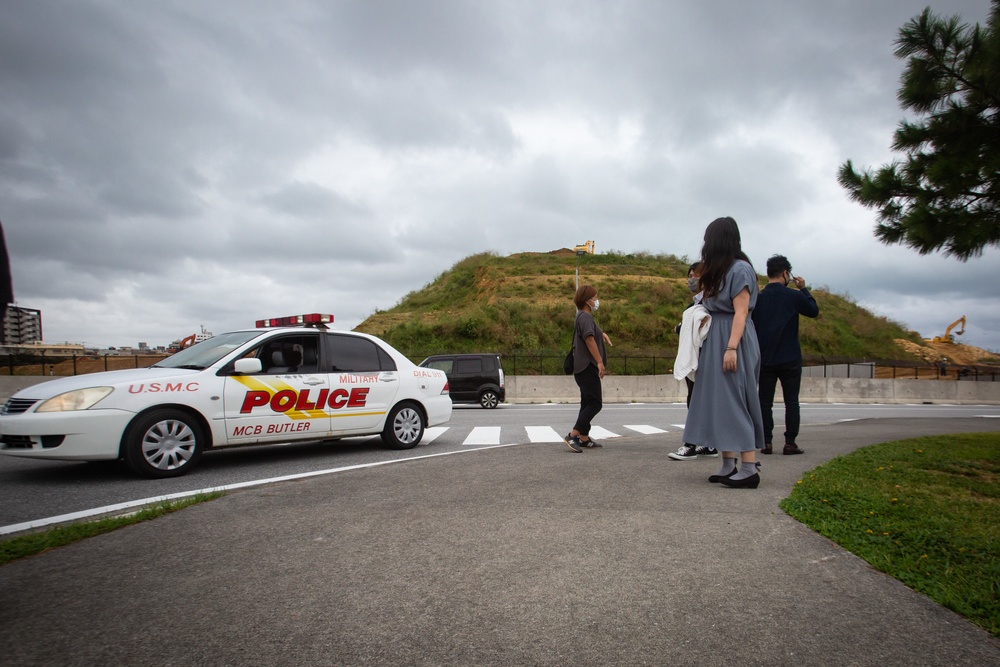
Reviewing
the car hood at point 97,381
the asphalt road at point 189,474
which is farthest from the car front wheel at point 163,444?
the car hood at point 97,381

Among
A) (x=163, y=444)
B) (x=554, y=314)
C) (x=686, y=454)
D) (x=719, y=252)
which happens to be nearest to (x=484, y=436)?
(x=686, y=454)

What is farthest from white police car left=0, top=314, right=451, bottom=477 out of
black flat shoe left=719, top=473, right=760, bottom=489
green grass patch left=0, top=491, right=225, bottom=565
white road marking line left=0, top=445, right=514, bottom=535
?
black flat shoe left=719, top=473, right=760, bottom=489

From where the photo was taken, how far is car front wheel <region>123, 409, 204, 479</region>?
19.8 feet

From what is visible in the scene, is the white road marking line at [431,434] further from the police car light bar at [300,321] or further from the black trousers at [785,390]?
the black trousers at [785,390]

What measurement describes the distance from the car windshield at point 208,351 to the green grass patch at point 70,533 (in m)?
2.56

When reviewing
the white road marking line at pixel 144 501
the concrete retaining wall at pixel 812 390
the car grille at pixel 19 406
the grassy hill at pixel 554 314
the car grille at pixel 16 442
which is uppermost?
the grassy hill at pixel 554 314

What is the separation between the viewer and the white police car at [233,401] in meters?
5.87

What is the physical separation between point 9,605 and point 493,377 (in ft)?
58.4

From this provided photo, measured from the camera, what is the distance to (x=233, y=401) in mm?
6809

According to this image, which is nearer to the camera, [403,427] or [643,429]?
[403,427]

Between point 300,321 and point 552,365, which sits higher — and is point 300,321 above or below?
above

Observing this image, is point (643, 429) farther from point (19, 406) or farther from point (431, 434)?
point (19, 406)

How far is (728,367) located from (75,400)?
584cm

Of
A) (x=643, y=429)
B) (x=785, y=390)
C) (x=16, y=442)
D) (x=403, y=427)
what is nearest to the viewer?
(x=16, y=442)
